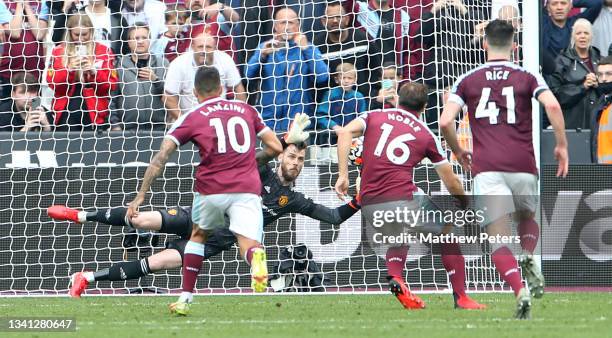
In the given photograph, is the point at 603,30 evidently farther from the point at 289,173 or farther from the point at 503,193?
the point at 503,193

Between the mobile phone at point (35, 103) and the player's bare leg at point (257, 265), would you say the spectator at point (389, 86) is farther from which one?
the player's bare leg at point (257, 265)

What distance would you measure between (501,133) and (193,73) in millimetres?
5631

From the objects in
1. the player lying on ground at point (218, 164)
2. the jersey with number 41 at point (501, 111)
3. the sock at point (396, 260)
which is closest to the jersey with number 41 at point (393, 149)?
the sock at point (396, 260)

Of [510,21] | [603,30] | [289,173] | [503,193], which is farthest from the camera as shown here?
[603,30]

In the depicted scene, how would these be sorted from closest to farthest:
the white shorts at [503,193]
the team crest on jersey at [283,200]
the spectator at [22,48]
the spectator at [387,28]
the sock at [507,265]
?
the sock at [507,265]
the white shorts at [503,193]
the team crest on jersey at [283,200]
the spectator at [387,28]
the spectator at [22,48]

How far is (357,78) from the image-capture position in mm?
13930

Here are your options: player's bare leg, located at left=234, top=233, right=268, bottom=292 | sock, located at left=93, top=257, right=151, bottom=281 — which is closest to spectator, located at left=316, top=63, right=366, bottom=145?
sock, located at left=93, top=257, right=151, bottom=281

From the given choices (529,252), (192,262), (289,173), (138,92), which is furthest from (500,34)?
(138,92)

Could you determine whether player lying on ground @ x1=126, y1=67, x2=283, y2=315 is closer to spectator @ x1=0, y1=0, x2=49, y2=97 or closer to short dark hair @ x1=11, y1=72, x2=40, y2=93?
short dark hair @ x1=11, y1=72, x2=40, y2=93

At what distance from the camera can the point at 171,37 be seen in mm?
14477

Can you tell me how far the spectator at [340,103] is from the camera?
13695 mm

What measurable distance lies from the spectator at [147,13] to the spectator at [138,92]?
318 mm

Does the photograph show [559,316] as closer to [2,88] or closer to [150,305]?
[150,305]

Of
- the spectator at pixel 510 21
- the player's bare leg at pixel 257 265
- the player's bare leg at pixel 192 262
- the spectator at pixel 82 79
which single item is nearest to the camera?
the player's bare leg at pixel 257 265
